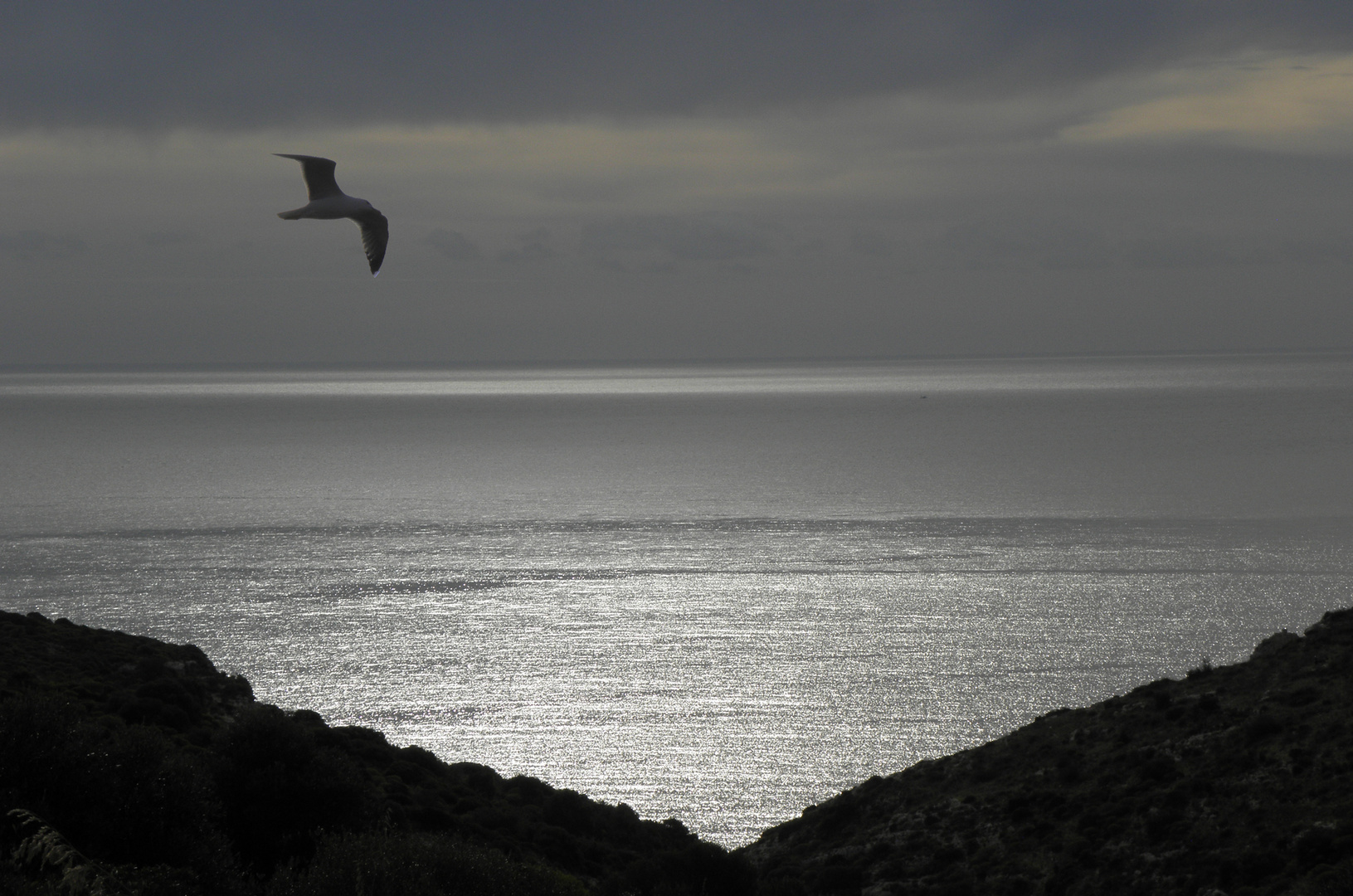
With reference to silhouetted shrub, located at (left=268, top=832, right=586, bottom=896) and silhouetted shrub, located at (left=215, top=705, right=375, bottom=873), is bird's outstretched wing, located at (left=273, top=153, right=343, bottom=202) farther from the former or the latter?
silhouetted shrub, located at (left=215, top=705, right=375, bottom=873)

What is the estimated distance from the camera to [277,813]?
2297 centimetres

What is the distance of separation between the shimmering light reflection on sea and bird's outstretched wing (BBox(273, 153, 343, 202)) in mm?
34775

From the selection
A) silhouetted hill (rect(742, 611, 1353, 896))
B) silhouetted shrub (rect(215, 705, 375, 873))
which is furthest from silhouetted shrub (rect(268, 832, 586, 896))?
silhouetted hill (rect(742, 611, 1353, 896))

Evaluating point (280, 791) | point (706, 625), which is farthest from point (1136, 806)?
point (706, 625)

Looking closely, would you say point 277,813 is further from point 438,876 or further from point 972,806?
point 972,806

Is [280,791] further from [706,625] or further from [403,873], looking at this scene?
[706,625]

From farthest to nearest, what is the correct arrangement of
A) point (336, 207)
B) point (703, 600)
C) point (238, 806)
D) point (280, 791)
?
point (703, 600), point (280, 791), point (238, 806), point (336, 207)

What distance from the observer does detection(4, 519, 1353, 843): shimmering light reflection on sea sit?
5397cm

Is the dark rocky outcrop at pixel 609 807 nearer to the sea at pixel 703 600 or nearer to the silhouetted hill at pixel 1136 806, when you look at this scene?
the silhouetted hill at pixel 1136 806

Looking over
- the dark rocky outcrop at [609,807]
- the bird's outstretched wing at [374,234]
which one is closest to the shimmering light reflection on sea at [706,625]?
the dark rocky outcrop at [609,807]

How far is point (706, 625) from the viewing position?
75.5 metres

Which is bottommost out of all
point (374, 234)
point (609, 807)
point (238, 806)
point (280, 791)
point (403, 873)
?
point (609, 807)

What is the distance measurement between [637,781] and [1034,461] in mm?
133017

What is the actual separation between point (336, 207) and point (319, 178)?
819 millimetres
